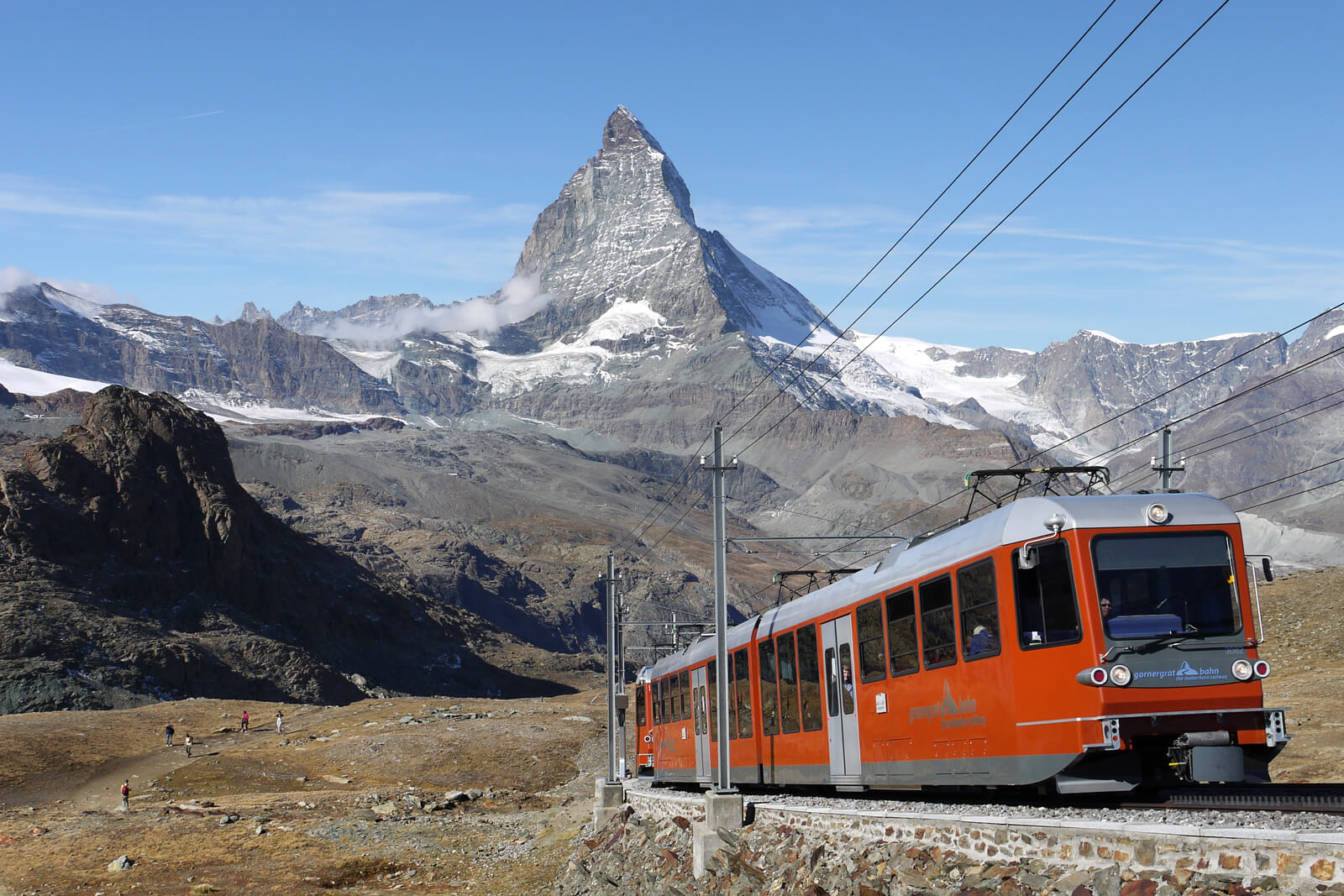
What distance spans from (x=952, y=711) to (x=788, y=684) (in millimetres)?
7878

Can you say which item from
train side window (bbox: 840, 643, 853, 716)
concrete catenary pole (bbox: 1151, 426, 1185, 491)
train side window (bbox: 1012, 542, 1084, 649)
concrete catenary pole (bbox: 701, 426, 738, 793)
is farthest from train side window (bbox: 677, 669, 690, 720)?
train side window (bbox: 1012, 542, 1084, 649)

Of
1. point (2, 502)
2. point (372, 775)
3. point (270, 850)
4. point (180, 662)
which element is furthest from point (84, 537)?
point (270, 850)

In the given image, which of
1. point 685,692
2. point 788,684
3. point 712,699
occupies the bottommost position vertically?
point 712,699

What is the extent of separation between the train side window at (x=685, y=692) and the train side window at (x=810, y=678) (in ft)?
35.8

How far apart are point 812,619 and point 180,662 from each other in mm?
116850

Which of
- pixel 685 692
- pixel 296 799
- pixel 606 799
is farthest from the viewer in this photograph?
pixel 296 799

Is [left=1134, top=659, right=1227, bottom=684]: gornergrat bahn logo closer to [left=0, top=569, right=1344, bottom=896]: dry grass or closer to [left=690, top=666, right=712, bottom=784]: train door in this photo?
[left=690, top=666, right=712, bottom=784]: train door

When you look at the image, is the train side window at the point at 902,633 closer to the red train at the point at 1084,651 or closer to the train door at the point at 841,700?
the red train at the point at 1084,651

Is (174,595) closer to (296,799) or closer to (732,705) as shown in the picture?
(296,799)

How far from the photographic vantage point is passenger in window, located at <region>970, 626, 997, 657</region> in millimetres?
19303

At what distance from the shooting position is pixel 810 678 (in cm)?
2652

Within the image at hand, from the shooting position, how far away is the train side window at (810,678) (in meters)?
26.1

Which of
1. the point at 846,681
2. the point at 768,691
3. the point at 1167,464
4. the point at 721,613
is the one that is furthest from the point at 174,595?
the point at 846,681

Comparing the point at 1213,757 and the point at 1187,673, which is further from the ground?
the point at 1187,673
